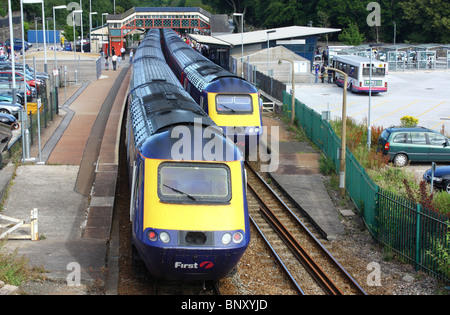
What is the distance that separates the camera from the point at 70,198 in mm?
17703

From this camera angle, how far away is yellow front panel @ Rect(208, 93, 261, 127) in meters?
20.8

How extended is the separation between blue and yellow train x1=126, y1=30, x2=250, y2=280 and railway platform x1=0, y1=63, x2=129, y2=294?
1.52 m

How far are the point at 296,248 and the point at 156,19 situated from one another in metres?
72.3

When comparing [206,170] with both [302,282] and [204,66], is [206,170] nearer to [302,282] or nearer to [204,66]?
[302,282]

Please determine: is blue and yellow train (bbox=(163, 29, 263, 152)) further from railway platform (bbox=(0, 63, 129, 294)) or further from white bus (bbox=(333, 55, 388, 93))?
white bus (bbox=(333, 55, 388, 93))

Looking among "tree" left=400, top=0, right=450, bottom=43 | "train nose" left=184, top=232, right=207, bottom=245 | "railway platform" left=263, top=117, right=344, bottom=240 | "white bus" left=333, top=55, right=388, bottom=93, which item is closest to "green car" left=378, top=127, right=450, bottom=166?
"railway platform" left=263, top=117, right=344, bottom=240

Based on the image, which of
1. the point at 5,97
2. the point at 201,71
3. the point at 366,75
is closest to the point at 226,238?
the point at 201,71

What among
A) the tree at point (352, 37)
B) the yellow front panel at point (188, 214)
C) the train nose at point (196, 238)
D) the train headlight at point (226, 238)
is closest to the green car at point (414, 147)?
the yellow front panel at point (188, 214)

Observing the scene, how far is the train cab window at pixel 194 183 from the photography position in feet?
36.8

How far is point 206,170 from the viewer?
11.5m

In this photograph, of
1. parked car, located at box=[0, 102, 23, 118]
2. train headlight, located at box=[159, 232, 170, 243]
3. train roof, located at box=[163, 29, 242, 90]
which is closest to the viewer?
train headlight, located at box=[159, 232, 170, 243]

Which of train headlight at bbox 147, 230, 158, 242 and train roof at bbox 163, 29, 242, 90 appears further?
train roof at bbox 163, 29, 242, 90

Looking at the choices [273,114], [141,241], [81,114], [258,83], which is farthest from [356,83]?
[141,241]
